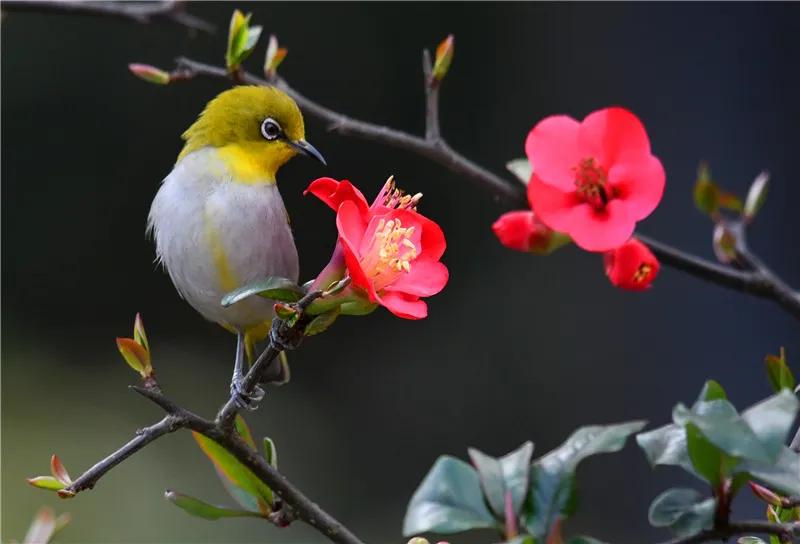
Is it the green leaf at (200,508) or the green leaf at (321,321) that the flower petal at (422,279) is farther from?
the green leaf at (200,508)

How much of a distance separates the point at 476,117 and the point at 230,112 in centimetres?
240

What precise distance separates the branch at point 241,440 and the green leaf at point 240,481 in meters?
0.05

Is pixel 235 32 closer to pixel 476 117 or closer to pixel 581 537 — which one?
pixel 581 537

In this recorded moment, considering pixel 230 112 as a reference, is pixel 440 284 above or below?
below

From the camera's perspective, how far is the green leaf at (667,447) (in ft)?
2.04

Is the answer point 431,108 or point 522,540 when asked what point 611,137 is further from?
point 522,540

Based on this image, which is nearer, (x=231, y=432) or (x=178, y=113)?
(x=231, y=432)

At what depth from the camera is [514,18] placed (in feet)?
11.9

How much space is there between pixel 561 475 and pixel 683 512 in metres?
0.07

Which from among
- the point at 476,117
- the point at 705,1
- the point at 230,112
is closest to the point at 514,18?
the point at 476,117

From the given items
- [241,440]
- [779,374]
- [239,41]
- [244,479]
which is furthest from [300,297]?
[239,41]

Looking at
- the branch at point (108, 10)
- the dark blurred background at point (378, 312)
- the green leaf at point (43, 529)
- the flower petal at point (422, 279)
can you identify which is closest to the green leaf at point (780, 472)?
the flower petal at point (422, 279)

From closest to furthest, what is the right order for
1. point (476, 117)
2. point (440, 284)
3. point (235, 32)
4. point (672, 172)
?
point (440, 284) → point (235, 32) → point (672, 172) → point (476, 117)

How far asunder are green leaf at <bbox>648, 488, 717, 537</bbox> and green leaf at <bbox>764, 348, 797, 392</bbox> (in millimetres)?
205
